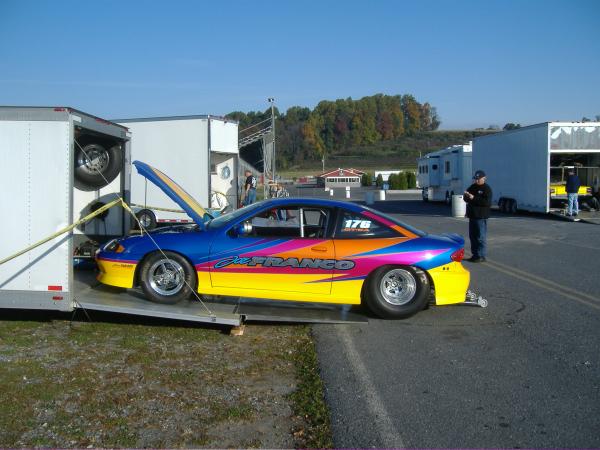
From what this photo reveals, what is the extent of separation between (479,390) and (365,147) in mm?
154955

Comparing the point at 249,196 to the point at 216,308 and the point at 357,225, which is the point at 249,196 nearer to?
the point at 357,225

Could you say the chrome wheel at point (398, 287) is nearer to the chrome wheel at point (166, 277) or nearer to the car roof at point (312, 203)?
the car roof at point (312, 203)

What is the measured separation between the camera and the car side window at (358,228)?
7086 mm

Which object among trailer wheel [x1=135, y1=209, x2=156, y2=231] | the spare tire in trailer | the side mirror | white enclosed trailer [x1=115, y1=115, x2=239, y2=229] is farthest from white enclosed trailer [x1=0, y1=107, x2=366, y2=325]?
white enclosed trailer [x1=115, y1=115, x2=239, y2=229]

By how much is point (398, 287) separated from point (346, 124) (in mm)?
155839

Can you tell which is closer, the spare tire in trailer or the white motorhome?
the spare tire in trailer

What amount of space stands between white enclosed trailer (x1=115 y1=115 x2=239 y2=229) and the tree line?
132 metres

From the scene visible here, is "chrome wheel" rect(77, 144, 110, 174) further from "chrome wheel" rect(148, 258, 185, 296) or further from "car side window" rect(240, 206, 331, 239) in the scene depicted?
"car side window" rect(240, 206, 331, 239)

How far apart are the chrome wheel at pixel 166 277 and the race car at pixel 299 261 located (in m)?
0.01

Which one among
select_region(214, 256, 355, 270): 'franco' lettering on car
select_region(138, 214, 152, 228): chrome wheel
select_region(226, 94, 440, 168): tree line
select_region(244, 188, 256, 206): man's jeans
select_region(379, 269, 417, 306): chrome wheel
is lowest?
select_region(379, 269, 417, 306): chrome wheel

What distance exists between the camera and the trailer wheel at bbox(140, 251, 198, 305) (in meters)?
6.95

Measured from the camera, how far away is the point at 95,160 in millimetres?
9641

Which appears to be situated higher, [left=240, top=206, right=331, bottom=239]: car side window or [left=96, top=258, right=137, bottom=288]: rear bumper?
[left=240, top=206, right=331, bottom=239]: car side window

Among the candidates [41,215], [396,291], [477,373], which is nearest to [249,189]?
[396,291]
